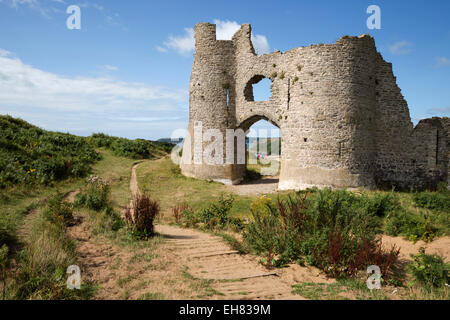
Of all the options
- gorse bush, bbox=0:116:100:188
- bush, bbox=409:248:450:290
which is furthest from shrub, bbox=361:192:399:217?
gorse bush, bbox=0:116:100:188

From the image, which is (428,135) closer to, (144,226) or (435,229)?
(435,229)

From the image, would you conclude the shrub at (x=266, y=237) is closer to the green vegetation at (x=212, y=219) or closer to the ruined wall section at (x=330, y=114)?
the green vegetation at (x=212, y=219)

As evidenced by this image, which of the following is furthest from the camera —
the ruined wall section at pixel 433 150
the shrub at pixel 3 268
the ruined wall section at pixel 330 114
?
the ruined wall section at pixel 433 150

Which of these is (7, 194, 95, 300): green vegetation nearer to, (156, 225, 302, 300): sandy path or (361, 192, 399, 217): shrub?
(156, 225, 302, 300): sandy path

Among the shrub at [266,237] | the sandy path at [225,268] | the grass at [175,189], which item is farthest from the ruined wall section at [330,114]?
the sandy path at [225,268]

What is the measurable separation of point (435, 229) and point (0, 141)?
852 inches

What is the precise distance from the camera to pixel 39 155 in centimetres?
1669

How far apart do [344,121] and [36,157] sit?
713 inches

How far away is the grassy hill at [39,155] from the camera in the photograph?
13117 millimetres

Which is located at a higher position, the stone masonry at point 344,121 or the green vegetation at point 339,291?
the stone masonry at point 344,121

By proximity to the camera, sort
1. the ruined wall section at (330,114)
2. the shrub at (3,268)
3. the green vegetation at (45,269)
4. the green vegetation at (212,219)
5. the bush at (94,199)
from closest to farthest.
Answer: the shrub at (3,268)
the green vegetation at (45,269)
the bush at (94,199)
the green vegetation at (212,219)
the ruined wall section at (330,114)

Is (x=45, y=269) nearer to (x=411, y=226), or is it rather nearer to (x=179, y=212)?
(x=179, y=212)

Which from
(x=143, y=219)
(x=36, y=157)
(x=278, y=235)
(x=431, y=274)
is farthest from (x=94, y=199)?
(x=431, y=274)

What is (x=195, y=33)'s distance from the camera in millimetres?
19984
